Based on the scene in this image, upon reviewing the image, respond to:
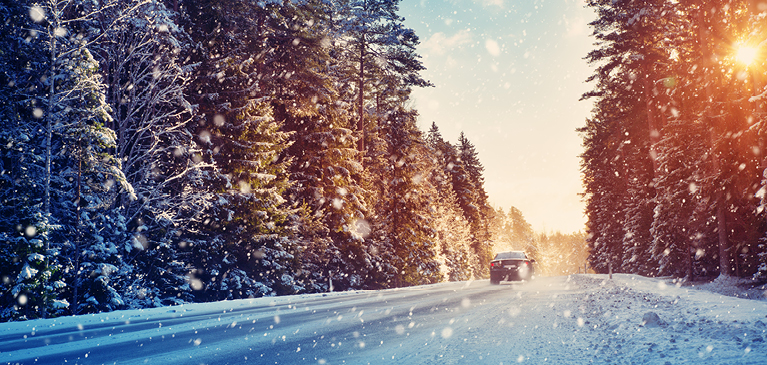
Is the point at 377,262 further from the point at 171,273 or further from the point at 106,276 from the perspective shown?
the point at 106,276

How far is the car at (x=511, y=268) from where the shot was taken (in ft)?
77.3

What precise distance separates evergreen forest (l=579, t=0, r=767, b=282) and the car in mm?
6581

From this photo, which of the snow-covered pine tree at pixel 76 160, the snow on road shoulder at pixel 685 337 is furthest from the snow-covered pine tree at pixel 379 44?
the snow on road shoulder at pixel 685 337

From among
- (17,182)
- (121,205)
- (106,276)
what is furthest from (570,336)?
(121,205)

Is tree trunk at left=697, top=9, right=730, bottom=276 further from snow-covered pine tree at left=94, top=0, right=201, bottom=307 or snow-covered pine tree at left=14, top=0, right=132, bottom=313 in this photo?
snow-covered pine tree at left=14, top=0, right=132, bottom=313

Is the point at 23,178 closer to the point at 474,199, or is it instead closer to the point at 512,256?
the point at 512,256

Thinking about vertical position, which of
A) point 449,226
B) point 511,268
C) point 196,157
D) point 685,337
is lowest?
point 511,268

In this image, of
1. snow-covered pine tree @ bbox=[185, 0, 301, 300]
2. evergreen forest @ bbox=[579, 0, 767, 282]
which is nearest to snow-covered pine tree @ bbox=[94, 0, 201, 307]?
snow-covered pine tree @ bbox=[185, 0, 301, 300]

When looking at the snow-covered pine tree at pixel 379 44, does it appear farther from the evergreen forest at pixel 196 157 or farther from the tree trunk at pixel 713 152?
the tree trunk at pixel 713 152

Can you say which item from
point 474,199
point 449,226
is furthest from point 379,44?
point 474,199

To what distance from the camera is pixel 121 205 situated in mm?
15562

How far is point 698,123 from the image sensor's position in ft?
58.5

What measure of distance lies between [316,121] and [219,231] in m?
9.54

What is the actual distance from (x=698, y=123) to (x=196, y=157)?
19.3 meters
